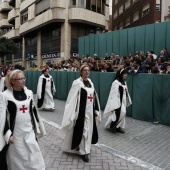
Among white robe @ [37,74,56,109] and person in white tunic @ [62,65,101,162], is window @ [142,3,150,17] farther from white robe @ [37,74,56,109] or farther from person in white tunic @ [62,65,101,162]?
person in white tunic @ [62,65,101,162]

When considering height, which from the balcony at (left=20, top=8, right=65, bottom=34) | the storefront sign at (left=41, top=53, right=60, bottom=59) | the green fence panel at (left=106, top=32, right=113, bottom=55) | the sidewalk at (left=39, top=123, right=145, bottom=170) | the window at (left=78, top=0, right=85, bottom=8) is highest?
the window at (left=78, top=0, right=85, bottom=8)

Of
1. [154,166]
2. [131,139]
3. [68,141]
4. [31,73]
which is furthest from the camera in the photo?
[31,73]

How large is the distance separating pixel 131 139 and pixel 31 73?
1459 cm

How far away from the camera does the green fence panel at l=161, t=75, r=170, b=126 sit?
8492mm

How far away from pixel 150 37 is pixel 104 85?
7.17 meters

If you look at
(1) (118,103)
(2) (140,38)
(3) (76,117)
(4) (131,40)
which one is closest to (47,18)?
(4) (131,40)

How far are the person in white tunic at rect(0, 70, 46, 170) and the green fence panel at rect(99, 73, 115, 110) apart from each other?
7.55m

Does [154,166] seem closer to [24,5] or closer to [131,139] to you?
[131,139]

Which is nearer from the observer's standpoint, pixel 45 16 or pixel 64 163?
pixel 64 163

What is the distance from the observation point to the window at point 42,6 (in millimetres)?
28812

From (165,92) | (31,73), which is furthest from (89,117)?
(31,73)

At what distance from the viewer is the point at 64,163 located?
5227 mm

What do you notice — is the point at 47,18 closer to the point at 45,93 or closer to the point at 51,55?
the point at 51,55

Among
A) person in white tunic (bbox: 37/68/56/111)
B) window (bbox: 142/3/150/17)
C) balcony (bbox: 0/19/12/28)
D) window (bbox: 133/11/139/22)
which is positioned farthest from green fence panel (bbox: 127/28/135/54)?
balcony (bbox: 0/19/12/28)
